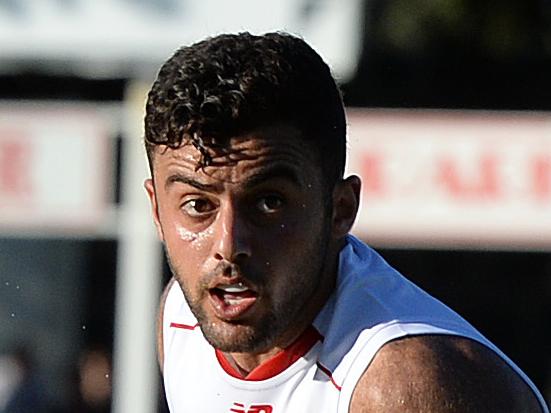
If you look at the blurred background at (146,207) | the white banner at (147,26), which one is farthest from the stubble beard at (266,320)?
the blurred background at (146,207)

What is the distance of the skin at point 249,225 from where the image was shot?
3510 mm

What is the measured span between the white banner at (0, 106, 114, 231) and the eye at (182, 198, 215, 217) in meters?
8.04

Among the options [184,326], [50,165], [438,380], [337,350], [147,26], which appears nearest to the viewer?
[438,380]

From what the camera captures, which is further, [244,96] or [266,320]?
[266,320]

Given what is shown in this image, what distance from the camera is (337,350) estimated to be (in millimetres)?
3719

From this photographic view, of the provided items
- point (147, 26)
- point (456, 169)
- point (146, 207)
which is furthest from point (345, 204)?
point (146, 207)

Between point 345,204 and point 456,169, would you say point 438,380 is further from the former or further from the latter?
point 456,169

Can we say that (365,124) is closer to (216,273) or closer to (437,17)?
(437,17)

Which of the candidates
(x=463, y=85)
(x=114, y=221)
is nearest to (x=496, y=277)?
(x=463, y=85)

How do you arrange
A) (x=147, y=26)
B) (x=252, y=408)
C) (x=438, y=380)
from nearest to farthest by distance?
(x=438, y=380) < (x=252, y=408) < (x=147, y=26)

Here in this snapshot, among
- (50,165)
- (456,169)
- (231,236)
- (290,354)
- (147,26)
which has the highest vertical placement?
(231,236)

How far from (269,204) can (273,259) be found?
0.11 metres

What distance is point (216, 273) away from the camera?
3.53m

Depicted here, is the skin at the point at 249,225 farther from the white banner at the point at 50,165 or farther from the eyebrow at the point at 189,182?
the white banner at the point at 50,165
